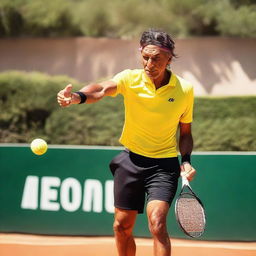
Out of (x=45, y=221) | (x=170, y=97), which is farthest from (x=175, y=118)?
(x=45, y=221)

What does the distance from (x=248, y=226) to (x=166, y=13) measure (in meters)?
11.1

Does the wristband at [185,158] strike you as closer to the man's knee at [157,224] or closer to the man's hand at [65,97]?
the man's knee at [157,224]

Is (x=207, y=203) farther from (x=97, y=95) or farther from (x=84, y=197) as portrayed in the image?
(x=97, y=95)

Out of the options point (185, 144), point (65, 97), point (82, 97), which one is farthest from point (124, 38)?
point (65, 97)

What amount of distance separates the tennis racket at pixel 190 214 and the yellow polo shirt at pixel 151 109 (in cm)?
39

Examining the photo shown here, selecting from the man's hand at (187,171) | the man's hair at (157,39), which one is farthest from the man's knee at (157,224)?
the man's hair at (157,39)

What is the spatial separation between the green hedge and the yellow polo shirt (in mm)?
8456

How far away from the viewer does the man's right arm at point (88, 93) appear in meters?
4.22

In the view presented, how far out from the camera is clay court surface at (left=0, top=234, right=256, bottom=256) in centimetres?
702

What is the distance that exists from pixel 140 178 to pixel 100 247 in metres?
2.46

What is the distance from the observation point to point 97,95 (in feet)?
15.1

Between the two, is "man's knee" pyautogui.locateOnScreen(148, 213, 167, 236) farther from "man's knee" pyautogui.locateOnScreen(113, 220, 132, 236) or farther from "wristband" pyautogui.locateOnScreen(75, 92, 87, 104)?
"wristband" pyautogui.locateOnScreen(75, 92, 87, 104)

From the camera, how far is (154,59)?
4719 millimetres

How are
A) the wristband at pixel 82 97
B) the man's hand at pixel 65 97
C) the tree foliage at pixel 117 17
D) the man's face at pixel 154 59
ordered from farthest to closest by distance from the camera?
the tree foliage at pixel 117 17, the man's face at pixel 154 59, the wristband at pixel 82 97, the man's hand at pixel 65 97
